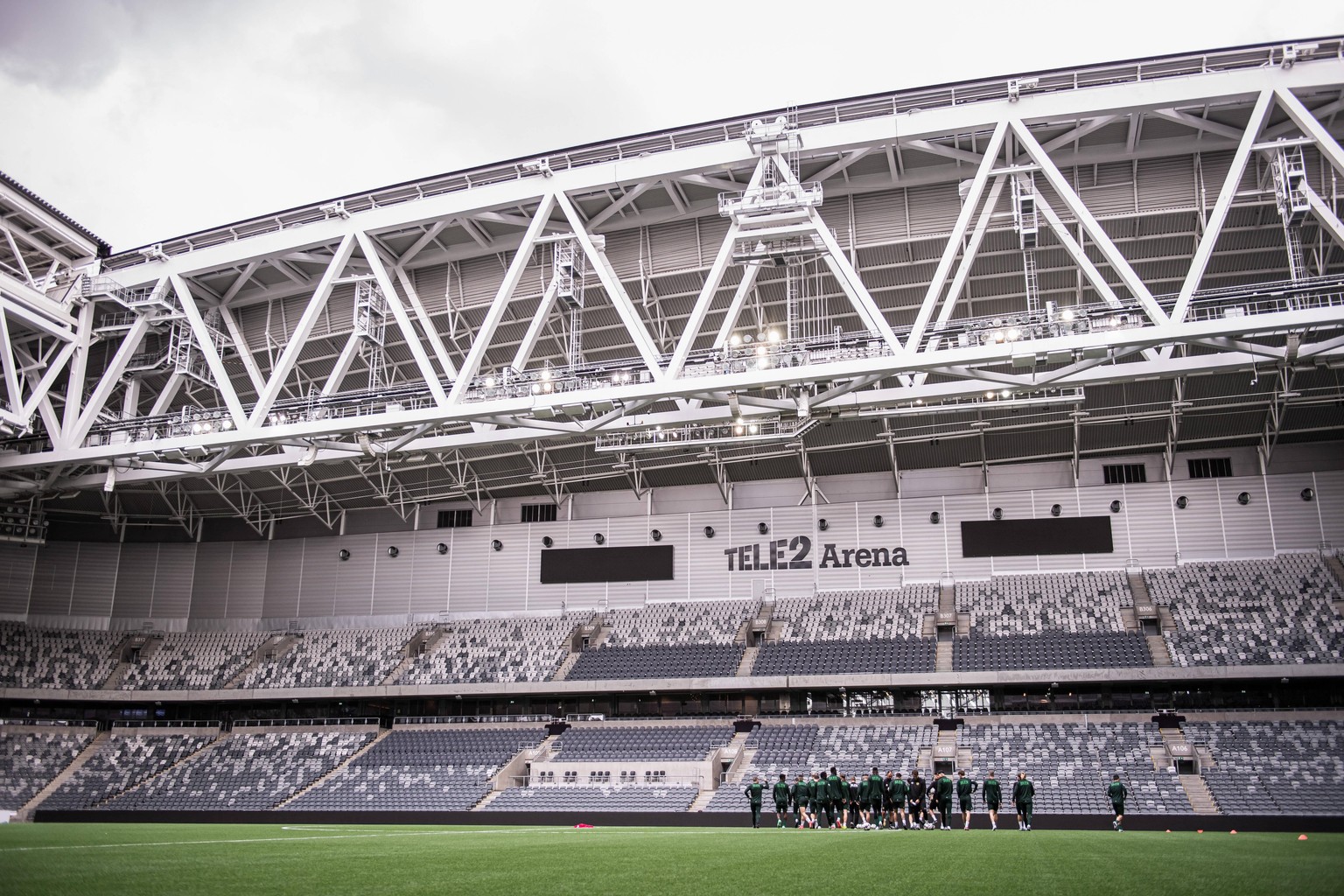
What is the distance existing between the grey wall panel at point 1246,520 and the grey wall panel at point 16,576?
2283 inches

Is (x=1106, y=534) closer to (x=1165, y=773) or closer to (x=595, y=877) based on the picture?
(x=1165, y=773)

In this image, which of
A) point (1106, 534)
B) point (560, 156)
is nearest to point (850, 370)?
point (560, 156)

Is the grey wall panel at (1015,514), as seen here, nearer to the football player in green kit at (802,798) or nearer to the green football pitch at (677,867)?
the football player in green kit at (802,798)

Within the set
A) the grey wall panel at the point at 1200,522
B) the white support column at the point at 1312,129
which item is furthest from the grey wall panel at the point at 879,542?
the white support column at the point at 1312,129

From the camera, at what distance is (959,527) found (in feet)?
142

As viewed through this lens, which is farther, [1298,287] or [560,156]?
[560,156]

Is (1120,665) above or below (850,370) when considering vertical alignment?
below

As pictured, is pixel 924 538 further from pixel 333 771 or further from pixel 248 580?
pixel 248 580

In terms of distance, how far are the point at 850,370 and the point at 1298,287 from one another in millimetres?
11207

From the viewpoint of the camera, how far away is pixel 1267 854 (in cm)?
1262

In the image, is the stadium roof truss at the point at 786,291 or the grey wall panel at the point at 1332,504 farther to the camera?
the grey wall panel at the point at 1332,504

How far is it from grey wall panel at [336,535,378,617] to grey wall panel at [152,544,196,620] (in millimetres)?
8700

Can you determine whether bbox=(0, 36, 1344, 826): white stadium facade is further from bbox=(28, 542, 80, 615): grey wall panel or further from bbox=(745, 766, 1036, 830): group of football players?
bbox=(745, 766, 1036, 830): group of football players

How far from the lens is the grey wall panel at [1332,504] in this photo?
39.4 metres
